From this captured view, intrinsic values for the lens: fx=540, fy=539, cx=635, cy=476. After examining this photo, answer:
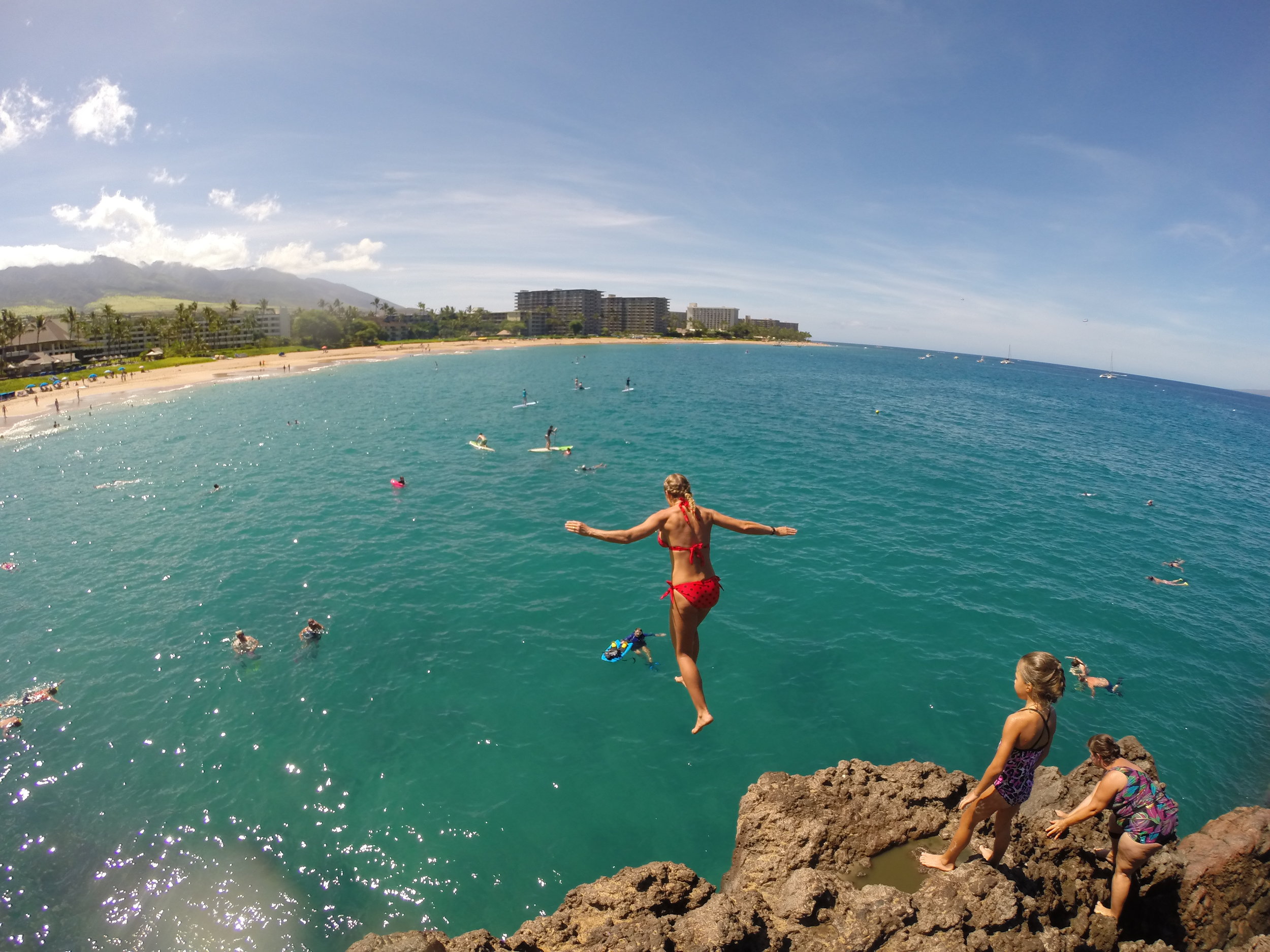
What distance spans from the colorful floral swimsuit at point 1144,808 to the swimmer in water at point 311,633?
2061 cm

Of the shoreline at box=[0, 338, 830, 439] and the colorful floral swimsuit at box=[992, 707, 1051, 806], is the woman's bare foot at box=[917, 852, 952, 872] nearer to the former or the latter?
the colorful floral swimsuit at box=[992, 707, 1051, 806]

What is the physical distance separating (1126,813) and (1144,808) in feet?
0.66

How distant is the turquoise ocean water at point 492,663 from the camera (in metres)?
11.5

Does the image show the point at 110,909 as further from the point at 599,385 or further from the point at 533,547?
the point at 599,385

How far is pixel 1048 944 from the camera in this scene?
213 inches

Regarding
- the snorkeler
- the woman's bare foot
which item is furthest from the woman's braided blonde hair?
the snorkeler

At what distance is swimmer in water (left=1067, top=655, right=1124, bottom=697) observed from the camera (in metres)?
17.1

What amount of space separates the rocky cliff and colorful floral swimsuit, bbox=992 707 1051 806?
962 mm

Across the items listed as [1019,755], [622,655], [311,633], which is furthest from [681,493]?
[311,633]

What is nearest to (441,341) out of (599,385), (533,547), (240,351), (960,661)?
(240,351)

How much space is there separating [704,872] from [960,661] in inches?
468

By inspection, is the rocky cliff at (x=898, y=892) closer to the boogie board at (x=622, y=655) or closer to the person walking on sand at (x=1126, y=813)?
the person walking on sand at (x=1126, y=813)

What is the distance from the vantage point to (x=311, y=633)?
18.5 m

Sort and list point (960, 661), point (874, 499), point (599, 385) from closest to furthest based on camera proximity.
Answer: point (960, 661) → point (874, 499) → point (599, 385)
